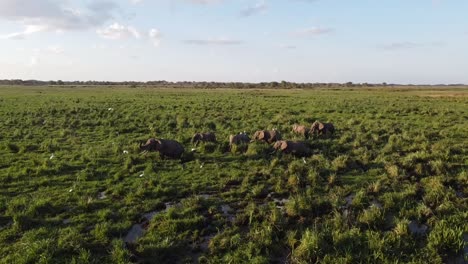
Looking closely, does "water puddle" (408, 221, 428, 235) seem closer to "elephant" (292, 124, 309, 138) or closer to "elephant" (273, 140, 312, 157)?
"elephant" (273, 140, 312, 157)

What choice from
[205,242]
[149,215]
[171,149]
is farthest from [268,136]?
[205,242]

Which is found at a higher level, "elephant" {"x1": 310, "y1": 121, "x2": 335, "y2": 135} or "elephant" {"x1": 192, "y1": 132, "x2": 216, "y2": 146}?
"elephant" {"x1": 310, "y1": 121, "x2": 335, "y2": 135}

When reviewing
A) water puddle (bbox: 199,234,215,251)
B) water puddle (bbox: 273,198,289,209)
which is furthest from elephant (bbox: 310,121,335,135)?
water puddle (bbox: 199,234,215,251)

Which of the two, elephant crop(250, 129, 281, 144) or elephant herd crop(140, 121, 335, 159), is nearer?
elephant herd crop(140, 121, 335, 159)

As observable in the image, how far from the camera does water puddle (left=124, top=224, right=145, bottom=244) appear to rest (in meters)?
8.01

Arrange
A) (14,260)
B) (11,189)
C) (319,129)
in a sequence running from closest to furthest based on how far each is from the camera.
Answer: (14,260), (11,189), (319,129)

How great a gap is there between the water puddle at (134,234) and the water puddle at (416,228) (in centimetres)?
547

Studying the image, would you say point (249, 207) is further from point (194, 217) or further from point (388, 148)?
point (388, 148)

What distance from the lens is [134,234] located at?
27.3 ft

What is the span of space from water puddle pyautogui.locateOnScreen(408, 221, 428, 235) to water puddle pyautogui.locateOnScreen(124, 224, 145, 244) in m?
5.47

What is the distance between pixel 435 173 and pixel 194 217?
299 inches

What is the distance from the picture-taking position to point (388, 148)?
606 inches

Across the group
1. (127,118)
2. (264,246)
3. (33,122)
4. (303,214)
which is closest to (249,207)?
(303,214)

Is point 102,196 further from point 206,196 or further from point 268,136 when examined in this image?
point 268,136
